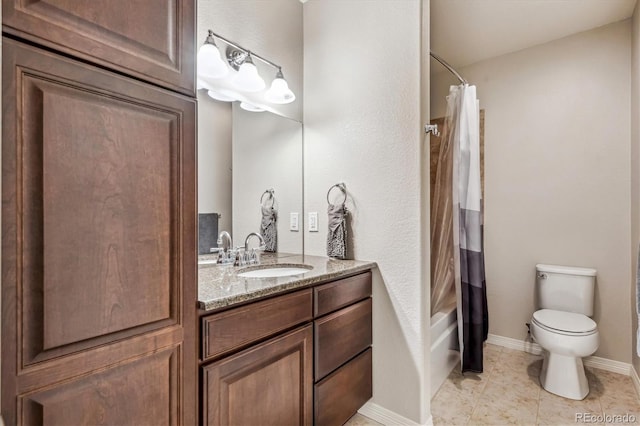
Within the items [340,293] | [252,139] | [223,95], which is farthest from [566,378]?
[223,95]

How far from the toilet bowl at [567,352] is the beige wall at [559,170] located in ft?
1.77

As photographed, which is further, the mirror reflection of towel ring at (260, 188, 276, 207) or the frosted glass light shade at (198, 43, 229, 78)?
the mirror reflection of towel ring at (260, 188, 276, 207)

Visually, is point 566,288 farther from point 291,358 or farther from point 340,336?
point 291,358

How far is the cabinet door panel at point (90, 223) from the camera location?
671mm

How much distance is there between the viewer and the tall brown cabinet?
2.22 feet

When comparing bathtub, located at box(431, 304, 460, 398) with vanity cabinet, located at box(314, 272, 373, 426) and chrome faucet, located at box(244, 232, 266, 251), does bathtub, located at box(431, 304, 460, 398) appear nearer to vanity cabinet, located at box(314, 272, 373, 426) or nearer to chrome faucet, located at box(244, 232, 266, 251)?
vanity cabinet, located at box(314, 272, 373, 426)

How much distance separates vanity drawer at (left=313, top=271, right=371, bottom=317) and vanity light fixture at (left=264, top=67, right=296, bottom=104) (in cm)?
115

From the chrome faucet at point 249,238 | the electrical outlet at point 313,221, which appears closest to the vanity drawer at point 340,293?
the electrical outlet at point 313,221

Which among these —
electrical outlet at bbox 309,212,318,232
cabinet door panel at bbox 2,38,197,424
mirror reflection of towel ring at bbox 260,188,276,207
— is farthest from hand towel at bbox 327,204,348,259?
cabinet door panel at bbox 2,38,197,424

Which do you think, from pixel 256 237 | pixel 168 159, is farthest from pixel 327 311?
pixel 168 159

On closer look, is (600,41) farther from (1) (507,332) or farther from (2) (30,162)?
(2) (30,162)

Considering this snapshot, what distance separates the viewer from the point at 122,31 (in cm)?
83

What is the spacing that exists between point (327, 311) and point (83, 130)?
1146mm

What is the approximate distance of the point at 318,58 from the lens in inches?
84.1
